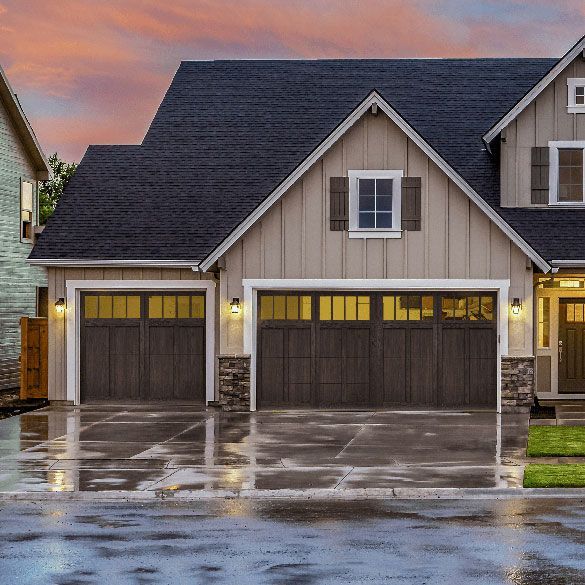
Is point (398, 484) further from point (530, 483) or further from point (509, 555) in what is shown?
point (509, 555)

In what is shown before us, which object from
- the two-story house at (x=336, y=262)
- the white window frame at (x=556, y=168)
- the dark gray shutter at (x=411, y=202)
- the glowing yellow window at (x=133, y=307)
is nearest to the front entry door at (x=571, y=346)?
the two-story house at (x=336, y=262)

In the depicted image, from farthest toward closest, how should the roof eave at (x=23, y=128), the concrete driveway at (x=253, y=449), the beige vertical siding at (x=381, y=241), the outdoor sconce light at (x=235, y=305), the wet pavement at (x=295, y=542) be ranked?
the roof eave at (x=23, y=128) < the outdoor sconce light at (x=235, y=305) < the beige vertical siding at (x=381, y=241) < the concrete driveway at (x=253, y=449) < the wet pavement at (x=295, y=542)

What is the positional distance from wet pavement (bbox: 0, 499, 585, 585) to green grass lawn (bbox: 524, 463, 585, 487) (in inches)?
35.3

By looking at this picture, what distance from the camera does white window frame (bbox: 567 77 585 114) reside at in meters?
29.5

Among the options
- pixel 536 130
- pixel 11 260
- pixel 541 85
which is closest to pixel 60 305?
pixel 11 260

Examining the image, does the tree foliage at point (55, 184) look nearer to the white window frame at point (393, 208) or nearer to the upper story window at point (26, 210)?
the upper story window at point (26, 210)

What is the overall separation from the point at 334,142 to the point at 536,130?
16.5ft

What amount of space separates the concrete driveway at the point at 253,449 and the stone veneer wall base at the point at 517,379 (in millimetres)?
601

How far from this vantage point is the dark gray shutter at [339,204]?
27969mm

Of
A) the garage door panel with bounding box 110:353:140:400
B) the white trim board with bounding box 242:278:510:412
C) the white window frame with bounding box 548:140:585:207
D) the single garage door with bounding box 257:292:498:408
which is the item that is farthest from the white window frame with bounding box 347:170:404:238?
the garage door panel with bounding box 110:353:140:400

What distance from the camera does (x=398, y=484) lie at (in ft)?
55.7

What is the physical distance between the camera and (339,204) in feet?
91.9

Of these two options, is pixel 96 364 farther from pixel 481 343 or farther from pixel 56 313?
pixel 481 343

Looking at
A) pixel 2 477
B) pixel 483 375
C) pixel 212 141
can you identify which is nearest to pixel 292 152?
pixel 212 141
